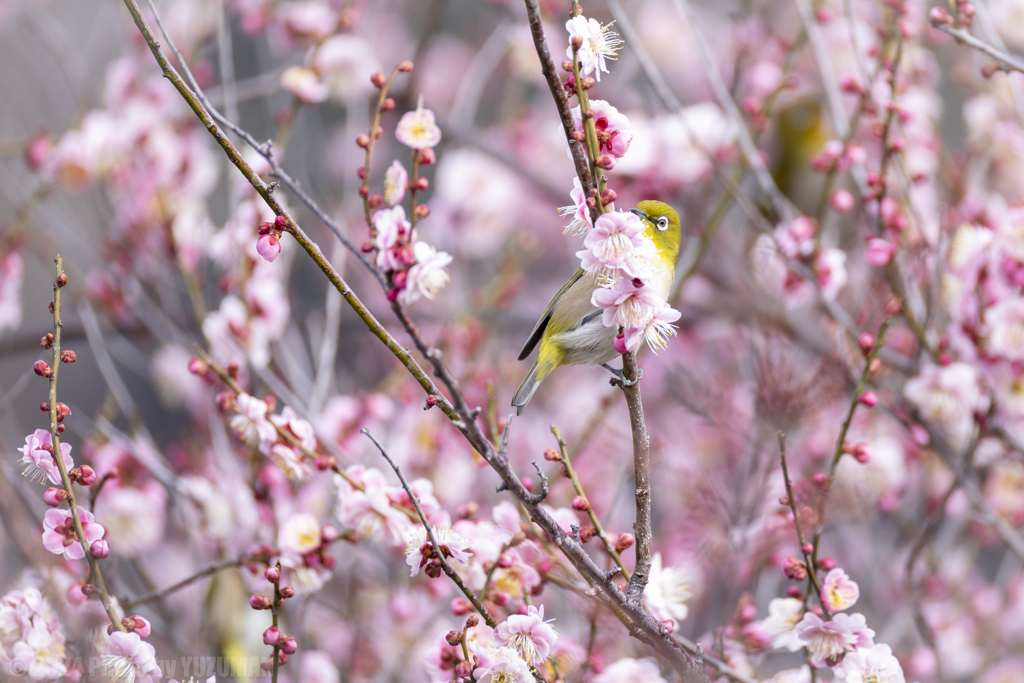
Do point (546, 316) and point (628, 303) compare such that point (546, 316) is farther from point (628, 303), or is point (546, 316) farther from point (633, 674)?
point (633, 674)

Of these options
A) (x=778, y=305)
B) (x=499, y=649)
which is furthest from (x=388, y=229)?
(x=778, y=305)

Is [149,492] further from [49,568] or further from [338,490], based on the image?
[338,490]

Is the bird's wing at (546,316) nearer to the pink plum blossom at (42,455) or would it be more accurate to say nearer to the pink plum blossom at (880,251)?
the pink plum blossom at (880,251)

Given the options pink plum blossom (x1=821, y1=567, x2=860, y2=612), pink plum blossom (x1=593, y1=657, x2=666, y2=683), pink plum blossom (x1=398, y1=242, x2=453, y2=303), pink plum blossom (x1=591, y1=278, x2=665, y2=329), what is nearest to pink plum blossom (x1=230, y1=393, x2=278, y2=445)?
pink plum blossom (x1=398, y1=242, x2=453, y2=303)

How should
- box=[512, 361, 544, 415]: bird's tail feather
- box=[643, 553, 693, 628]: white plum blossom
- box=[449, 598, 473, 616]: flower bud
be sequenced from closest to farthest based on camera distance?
box=[449, 598, 473, 616]: flower bud
box=[643, 553, 693, 628]: white plum blossom
box=[512, 361, 544, 415]: bird's tail feather

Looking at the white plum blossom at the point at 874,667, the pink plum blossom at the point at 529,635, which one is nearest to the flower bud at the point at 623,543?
the pink plum blossom at the point at 529,635

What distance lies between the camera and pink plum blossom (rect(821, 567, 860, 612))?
5.88 feet

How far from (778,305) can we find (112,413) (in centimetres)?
322

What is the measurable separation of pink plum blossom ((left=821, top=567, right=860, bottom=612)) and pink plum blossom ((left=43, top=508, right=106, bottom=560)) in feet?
5.48

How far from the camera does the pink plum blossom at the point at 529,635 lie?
1.64 m

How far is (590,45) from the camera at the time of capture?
5.12 feet

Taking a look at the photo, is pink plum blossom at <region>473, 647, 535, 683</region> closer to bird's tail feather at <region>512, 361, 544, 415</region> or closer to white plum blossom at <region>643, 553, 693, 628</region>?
white plum blossom at <region>643, 553, 693, 628</region>

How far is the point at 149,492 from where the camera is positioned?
3.58 m

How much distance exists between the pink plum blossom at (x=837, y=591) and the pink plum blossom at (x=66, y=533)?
1670mm
